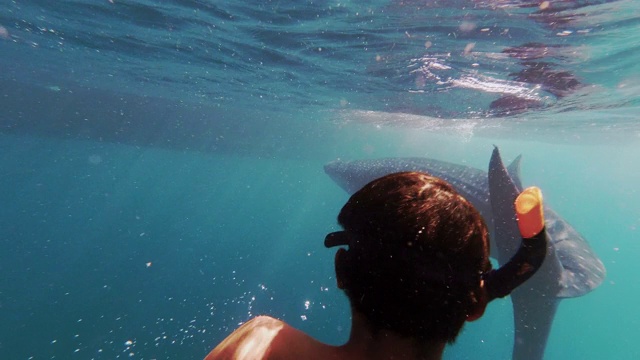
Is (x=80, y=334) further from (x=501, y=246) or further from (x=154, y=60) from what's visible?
(x=501, y=246)

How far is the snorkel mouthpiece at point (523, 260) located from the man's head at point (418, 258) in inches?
2.2

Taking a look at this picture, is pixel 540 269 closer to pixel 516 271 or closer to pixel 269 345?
pixel 516 271

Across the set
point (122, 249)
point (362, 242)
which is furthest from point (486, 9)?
point (122, 249)

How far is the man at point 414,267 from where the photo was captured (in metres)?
1.29

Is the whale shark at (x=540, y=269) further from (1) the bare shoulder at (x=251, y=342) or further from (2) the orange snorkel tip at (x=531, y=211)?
(1) the bare shoulder at (x=251, y=342)

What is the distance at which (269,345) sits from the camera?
1.65 m

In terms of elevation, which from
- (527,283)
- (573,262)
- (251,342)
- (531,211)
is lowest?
(527,283)

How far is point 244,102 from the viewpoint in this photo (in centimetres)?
2444

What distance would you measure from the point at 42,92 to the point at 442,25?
27488mm

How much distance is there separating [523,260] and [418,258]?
0.47 m

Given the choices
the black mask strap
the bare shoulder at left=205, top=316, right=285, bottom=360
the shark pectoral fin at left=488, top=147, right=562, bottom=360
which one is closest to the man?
the black mask strap

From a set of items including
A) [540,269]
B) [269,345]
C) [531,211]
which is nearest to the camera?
[531,211]

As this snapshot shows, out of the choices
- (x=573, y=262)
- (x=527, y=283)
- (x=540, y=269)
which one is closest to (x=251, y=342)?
(x=540, y=269)

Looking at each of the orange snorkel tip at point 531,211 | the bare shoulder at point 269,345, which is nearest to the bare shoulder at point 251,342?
the bare shoulder at point 269,345
